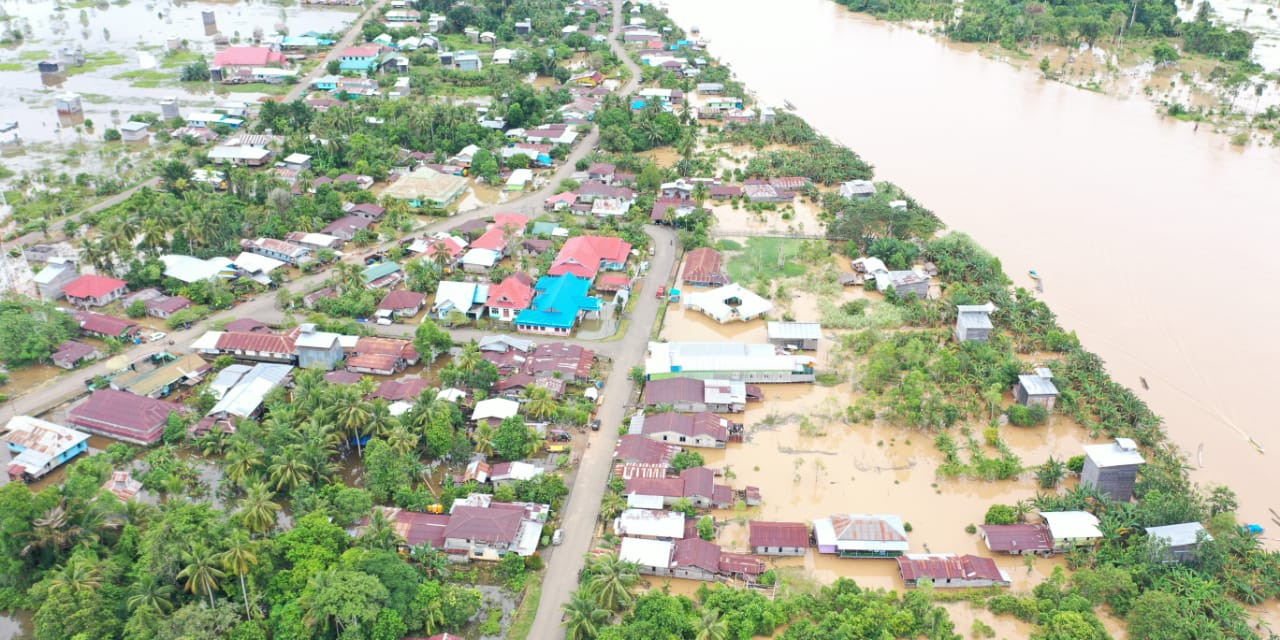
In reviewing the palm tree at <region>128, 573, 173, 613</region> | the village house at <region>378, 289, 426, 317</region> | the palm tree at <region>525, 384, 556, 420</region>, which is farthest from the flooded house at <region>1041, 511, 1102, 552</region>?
the village house at <region>378, 289, 426, 317</region>

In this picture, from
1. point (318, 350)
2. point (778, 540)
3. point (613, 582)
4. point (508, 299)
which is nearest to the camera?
point (613, 582)

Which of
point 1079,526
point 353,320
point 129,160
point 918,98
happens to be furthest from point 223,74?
point 1079,526

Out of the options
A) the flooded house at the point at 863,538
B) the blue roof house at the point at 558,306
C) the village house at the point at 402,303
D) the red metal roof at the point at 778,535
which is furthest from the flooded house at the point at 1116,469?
the village house at the point at 402,303

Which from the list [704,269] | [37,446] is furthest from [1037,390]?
[37,446]

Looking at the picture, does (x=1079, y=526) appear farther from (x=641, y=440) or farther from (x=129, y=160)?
(x=129, y=160)

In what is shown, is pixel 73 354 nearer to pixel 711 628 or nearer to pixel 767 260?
pixel 711 628

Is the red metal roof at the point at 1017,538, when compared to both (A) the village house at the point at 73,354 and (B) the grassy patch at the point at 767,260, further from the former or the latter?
(A) the village house at the point at 73,354
